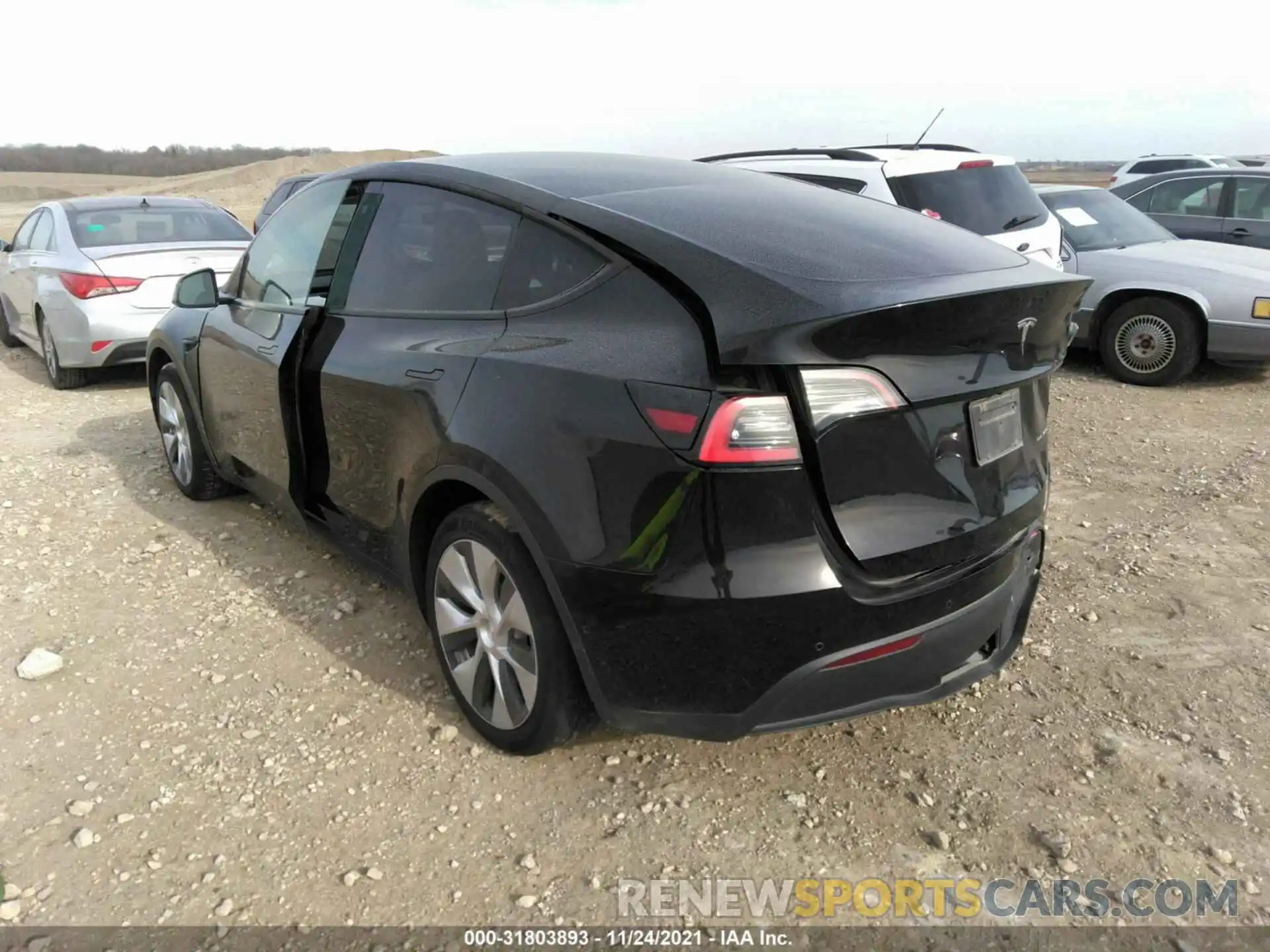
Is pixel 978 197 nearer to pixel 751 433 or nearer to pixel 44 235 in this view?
pixel 751 433

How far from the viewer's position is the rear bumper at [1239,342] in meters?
6.71

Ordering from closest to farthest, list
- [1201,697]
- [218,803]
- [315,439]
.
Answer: [218,803] → [1201,697] → [315,439]

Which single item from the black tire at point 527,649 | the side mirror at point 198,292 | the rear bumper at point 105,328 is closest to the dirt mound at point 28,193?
the rear bumper at point 105,328

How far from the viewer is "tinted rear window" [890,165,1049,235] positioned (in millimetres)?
6225

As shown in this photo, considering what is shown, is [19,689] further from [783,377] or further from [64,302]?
[64,302]

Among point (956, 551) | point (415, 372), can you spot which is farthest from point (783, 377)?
point (415, 372)

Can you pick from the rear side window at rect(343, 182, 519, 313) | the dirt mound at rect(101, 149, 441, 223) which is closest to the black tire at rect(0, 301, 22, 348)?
the rear side window at rect(343, 182, 519, 313)

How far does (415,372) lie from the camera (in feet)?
9.35

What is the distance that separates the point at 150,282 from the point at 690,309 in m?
6.32

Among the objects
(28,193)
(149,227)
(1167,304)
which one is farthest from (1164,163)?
(28,193)

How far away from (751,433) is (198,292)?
317 centimetres

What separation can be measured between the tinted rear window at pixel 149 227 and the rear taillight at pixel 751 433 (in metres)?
6.86

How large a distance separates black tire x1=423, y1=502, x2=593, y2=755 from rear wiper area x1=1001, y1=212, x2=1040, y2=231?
5240 mm

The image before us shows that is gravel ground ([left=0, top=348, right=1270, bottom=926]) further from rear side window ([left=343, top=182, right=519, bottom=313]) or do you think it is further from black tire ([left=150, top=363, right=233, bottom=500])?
rear side window ([left=343, top=182, right=519, bottom=313])
